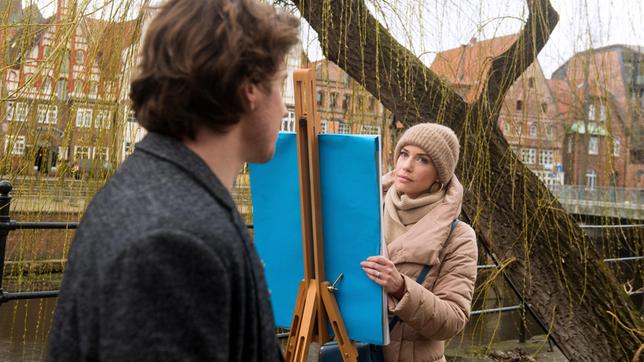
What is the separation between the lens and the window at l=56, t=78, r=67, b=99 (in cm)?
226

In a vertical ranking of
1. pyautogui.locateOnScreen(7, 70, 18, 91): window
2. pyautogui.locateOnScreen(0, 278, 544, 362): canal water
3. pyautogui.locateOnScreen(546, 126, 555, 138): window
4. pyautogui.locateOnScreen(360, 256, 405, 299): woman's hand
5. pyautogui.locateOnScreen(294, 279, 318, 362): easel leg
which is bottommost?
pyautogui.locateOnScreen(0, 278, 544, 362): canal water

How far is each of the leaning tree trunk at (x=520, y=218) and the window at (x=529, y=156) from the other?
0.20ft

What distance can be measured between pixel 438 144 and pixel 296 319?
0.66 metres

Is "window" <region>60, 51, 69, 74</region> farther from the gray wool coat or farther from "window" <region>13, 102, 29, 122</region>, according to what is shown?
the gray wool coat

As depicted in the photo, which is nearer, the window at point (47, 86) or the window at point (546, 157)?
the window at point (47, 86)

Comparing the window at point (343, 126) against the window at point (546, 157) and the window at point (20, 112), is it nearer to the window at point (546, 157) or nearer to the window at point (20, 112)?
the window at point (546, 157)

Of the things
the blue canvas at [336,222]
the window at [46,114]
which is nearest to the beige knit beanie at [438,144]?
the blue canvas at [336,222]

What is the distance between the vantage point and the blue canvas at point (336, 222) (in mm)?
1774

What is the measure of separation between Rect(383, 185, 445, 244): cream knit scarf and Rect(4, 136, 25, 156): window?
123 centimetres

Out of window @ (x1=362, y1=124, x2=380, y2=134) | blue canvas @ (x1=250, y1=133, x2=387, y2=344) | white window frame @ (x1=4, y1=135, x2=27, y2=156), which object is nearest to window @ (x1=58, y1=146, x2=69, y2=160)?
white window frame @ (x1=4, y1=135, x2=27, y2=156)

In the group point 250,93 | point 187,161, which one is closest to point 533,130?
point 250,93

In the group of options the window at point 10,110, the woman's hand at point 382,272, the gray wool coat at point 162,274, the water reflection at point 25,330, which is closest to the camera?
the gray wool coat at point 162,274

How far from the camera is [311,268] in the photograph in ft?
6.19

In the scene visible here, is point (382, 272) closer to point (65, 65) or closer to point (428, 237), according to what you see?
point (428, 237)
